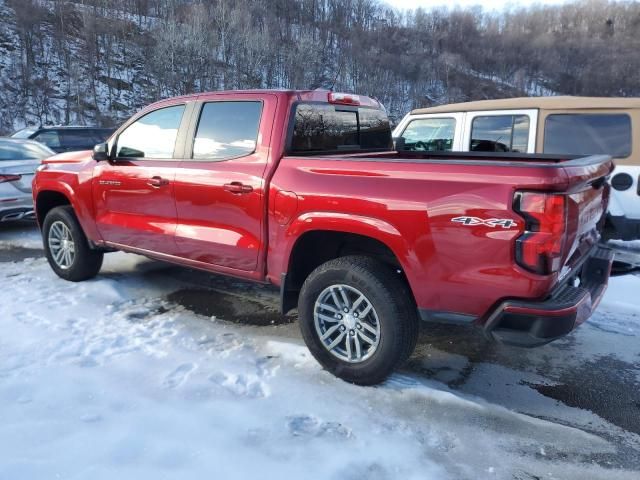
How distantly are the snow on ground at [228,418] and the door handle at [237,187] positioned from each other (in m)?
1.12

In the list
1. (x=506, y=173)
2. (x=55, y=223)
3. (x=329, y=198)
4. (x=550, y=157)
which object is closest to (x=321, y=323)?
(x=329, y=198)

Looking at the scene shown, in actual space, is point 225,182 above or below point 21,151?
below

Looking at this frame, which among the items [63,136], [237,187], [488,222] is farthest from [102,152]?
[63,136]

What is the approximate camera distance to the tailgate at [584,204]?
8.09ft

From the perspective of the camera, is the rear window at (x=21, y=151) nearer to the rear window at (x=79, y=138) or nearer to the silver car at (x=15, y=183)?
the silver car at (x=15, y=183)

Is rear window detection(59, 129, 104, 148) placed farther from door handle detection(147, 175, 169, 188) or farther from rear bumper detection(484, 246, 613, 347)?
rear bumper detection(484, 246, 613, 347)

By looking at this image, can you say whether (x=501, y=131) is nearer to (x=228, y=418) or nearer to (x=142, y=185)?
(x=142, y=185)

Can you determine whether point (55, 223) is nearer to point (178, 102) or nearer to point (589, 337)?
point (178, 102)

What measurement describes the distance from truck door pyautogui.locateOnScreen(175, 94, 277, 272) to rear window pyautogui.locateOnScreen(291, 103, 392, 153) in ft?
0.80

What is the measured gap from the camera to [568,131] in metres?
6.05

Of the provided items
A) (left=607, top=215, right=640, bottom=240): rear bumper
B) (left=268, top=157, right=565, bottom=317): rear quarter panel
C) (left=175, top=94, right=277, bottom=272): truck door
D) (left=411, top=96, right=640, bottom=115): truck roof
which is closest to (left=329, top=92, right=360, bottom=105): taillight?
(left=175, top=94, right=277, bottom=272): truck door

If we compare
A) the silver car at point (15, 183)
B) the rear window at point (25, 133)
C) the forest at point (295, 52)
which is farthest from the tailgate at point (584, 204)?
the forest at point (295, 52)

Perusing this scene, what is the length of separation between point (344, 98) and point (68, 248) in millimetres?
3184

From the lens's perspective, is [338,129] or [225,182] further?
[338,129]
